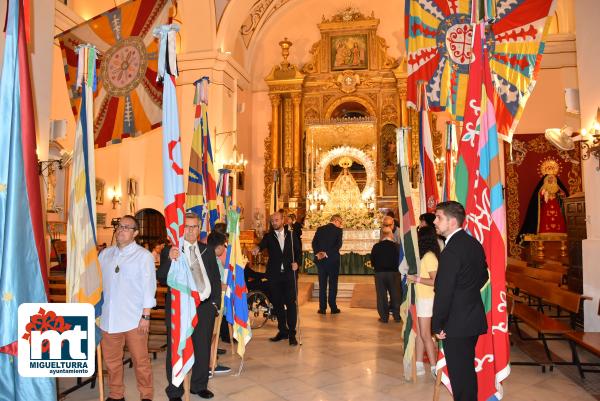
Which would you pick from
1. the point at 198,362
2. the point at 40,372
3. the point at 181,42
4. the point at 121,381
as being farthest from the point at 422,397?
the point at 181,42

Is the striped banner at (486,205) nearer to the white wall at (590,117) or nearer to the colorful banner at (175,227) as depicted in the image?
the colorful banner at (175,227)

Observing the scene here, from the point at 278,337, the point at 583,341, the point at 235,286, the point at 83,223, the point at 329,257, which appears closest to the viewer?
the point at 83,223

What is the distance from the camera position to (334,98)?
635 inches

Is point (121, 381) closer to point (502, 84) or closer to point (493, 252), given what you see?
point (493, 252)

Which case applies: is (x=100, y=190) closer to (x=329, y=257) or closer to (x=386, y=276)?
(x=329, y=257)

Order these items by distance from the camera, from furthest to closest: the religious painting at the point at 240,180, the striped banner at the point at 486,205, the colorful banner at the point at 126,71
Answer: the religious painting at the point at 240,180 < the colorful banner at the point at 126,71 < the striped banner at the point at 486,205

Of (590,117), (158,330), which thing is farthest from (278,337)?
(590,117)

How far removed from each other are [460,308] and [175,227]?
212 cm

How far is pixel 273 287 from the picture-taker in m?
6.35

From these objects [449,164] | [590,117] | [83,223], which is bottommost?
[83,223]
